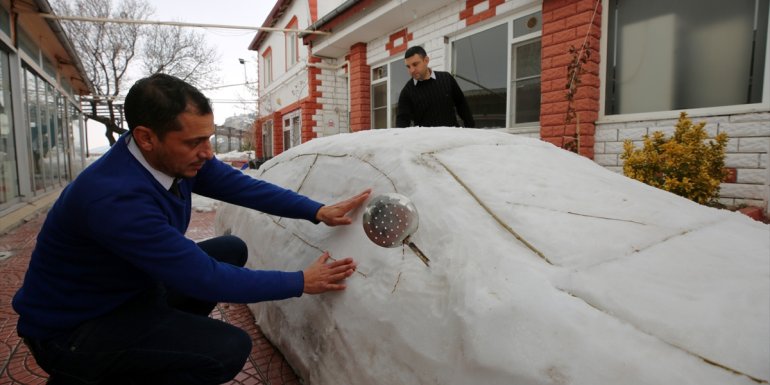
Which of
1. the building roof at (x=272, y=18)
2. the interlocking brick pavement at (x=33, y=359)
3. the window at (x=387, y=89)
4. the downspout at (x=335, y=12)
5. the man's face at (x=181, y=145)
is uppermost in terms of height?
the building roof at (x=272, y=18)

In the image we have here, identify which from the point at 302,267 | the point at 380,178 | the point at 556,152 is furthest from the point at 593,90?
the point at 302,267

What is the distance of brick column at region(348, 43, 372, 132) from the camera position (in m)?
8.20

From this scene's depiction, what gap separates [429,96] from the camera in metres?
3.56

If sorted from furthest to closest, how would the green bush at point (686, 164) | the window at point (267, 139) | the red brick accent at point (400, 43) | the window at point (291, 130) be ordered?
1. the window at point (267, 139)
2. the window at point (291, 130)
3. the red brick accent at point (400, 43)
4. the green bush at point (686, 164)

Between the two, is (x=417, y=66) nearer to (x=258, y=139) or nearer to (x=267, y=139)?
(x=267, y=139)

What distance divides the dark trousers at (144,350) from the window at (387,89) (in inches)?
242

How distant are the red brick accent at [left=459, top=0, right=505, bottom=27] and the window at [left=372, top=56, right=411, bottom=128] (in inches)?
66.8

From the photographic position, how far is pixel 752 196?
3387 millimetres

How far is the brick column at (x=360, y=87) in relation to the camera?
820cm

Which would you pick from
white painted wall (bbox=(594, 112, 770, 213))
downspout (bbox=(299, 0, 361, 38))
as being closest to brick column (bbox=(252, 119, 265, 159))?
downspout (bbox=(299, 0, 361, 38))

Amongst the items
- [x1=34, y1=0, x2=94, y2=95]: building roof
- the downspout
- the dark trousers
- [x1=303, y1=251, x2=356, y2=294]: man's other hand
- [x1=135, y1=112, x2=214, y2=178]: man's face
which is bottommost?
the dark trousers

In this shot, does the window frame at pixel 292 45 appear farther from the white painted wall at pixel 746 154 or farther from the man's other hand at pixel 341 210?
the man's other hand at pixel 341 210

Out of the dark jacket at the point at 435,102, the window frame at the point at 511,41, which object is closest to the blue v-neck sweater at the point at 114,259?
the dark jacket at the point at 435,102

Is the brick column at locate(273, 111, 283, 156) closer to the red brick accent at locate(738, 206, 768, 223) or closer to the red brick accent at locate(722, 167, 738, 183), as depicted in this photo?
the red brick accent at locate(722, 167, 738, 183)
